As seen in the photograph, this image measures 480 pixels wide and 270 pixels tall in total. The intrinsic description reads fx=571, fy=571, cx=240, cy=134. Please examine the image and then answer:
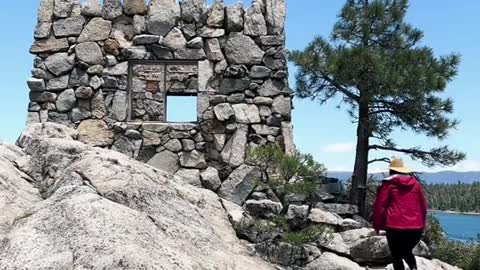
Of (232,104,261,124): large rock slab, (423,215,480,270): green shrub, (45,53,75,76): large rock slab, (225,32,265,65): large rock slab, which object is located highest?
(225,32,265,65): large rock slab

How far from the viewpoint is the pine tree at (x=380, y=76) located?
8750mm

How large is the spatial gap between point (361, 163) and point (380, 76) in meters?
1.57

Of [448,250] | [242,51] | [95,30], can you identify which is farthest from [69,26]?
[448,250]

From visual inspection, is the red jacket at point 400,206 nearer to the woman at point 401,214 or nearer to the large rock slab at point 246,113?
the woman at point 401,214

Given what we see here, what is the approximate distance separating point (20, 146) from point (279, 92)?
3.91 m

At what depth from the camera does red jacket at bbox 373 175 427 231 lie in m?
5.43

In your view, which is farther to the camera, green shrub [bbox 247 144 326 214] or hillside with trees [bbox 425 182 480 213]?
hillside with trees [bbox 425 182 480 213]

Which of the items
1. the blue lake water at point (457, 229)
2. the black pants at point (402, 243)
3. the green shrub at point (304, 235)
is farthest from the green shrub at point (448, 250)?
the black pants at point (402, 243)

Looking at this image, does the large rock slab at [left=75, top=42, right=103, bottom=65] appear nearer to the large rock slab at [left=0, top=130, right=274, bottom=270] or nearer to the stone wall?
the stone wall

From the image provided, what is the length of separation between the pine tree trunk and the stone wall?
1.32 m

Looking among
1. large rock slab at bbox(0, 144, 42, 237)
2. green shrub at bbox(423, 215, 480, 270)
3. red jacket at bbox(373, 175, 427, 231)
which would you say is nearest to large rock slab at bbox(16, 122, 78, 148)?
large rock slab at bbox(0, 144, 42, 237)

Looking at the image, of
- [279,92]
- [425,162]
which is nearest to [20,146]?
[279,92]

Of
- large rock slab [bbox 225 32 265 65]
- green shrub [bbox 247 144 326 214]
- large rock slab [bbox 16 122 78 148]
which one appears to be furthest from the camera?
large rock slab [bbox 225 32 265 65]

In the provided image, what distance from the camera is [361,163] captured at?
9.41m
